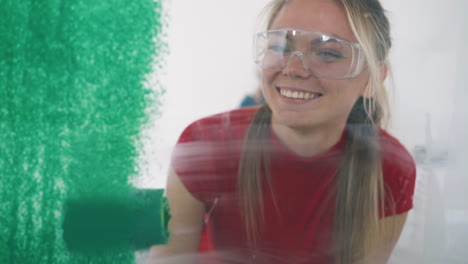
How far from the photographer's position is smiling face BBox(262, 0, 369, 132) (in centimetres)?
63

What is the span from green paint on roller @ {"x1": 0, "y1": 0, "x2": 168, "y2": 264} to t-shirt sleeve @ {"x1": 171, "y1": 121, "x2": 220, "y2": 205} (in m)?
0.07

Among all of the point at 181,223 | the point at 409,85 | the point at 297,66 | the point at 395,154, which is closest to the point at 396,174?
the point at 395,154

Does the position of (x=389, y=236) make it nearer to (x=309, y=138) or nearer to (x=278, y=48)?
(x=309, y=138)

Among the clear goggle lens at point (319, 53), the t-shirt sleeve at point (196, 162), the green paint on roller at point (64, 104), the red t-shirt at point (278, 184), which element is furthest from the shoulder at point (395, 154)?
the green paint on roller at point (64, 104)

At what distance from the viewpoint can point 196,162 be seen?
70cm

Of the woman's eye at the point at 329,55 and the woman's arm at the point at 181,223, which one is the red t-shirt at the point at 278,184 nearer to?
the woman's arm at the point at 181,223

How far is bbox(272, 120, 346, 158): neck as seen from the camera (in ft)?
2.24

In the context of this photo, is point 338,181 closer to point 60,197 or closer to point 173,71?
point 173,71

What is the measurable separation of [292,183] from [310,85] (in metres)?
0.17

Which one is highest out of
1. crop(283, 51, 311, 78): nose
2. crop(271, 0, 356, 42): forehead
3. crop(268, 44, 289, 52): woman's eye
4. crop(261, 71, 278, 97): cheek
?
crop(271, 0, 356, 42): forehead

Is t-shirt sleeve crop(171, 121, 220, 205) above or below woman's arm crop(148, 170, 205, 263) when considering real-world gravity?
above

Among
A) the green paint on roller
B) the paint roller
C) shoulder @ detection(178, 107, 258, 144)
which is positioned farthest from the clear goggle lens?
the paint roller

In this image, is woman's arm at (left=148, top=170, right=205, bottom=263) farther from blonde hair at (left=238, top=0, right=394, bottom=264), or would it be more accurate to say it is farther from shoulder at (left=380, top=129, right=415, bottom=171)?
shoulder at (left=380, top=129, right=415, bottom=171)

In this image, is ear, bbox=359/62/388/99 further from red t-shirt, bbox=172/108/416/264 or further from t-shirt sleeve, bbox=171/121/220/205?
t-shirt sleeve, bbox=171/121/220/205
